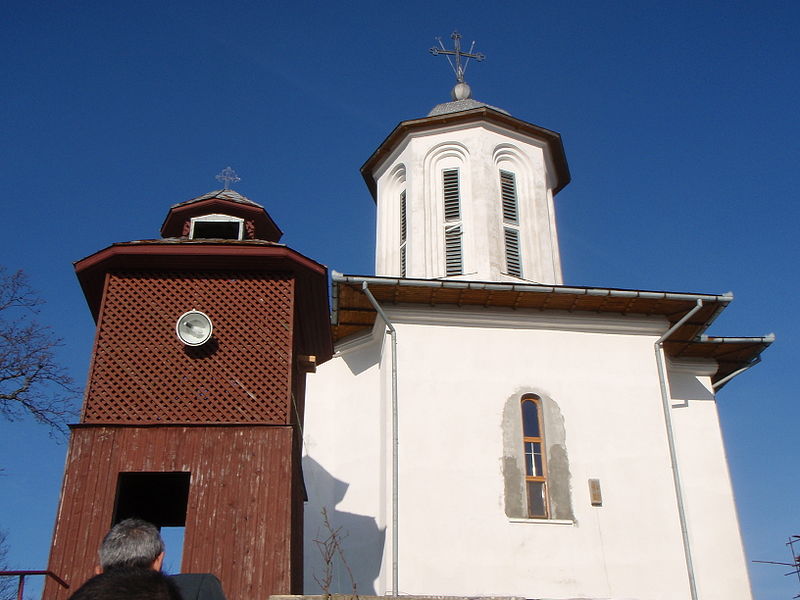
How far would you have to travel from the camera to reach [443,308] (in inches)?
624

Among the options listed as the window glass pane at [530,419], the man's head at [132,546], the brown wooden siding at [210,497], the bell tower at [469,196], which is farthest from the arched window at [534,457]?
the man's head at [132,546]

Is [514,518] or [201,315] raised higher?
[201,315]

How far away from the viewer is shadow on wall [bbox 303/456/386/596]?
14.7 m

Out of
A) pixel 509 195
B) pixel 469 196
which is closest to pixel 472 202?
pixel 469 196

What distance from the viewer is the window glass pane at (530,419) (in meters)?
15.1

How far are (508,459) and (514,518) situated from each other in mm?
983

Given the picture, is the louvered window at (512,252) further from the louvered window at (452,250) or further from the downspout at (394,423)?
the downspout at (394,423)

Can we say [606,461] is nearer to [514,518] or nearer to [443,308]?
[514,518]

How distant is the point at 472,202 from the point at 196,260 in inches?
267

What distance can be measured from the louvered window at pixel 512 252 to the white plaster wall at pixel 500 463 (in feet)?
6.70

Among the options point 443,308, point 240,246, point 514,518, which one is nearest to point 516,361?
point 443,308

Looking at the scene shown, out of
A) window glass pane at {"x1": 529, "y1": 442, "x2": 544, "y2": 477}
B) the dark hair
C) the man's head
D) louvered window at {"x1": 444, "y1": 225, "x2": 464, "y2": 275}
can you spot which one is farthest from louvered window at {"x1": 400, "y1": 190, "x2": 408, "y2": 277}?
the dark hair

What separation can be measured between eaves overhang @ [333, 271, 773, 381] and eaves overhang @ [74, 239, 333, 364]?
1618 mm

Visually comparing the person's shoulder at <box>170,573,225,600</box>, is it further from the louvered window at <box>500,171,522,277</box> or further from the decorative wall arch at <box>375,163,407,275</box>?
the decorative wall arch at <box>375,163,407,275</box>
